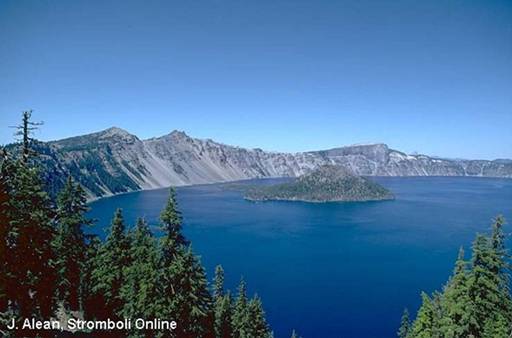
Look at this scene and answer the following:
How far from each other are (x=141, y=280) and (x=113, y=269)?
872 cm

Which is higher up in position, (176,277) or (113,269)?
(176,277)

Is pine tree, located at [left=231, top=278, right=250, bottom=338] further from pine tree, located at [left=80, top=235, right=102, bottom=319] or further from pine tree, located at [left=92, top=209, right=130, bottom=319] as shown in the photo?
pine tree, located at [left=92, top=209, right=130, bottom=319]

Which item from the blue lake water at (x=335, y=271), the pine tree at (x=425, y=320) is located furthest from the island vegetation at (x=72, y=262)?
the blue lake water at (x=335, y=271)

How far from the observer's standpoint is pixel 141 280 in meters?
28.1

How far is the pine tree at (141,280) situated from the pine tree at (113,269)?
802 millimetres

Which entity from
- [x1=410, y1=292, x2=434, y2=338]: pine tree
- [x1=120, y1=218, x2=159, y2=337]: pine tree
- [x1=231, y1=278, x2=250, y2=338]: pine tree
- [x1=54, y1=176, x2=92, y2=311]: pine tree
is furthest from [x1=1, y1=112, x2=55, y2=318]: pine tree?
[x1=231, y1=278, x2=250, y2=338]: pine tree

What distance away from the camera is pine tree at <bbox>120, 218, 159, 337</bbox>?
25.2 meters

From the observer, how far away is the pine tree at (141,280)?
25.2 m

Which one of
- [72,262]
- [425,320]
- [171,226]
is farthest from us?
[72,262]

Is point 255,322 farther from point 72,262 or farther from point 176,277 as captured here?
point 176,277

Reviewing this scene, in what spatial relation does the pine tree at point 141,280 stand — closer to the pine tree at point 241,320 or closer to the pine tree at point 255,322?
the pine tree at point 241,320


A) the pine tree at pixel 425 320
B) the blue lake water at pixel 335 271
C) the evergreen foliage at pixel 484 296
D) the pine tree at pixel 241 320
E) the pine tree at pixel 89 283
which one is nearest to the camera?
the evergreen foliage at pixel 484 296

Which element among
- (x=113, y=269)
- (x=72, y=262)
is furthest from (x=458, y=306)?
(x=72, y=262)

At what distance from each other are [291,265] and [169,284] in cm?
11775
